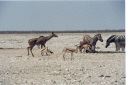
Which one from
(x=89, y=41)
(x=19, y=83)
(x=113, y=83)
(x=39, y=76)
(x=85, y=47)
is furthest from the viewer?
(x=89, y=41)

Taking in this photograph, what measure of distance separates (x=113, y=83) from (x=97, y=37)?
578 inches

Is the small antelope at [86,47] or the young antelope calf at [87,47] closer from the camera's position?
the small antelope at [86,47]

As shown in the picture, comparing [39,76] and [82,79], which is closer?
[82,79]

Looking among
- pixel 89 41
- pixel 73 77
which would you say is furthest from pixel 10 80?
pixel 89 41

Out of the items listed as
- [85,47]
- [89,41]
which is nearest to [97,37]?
[89,41]

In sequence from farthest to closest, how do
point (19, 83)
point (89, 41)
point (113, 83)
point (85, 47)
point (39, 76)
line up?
point (89, 41), point (85, 47), point (39, 76), point (19, 83), point (113, 83)

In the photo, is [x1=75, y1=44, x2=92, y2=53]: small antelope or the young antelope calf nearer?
[x1=75, y1=44, x2=92, y2=53]: small antelope

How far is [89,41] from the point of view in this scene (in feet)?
72.6

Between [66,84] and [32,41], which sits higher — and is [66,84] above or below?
below

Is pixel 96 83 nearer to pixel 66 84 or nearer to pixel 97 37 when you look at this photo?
pixel 66 84

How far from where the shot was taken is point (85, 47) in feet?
66.6

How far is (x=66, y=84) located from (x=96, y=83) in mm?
732

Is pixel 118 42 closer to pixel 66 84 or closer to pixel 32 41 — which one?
pixel 32 41

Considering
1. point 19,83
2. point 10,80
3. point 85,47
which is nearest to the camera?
point 19,83
